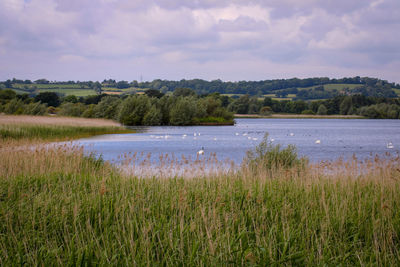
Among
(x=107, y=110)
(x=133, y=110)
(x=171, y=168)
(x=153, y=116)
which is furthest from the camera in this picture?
(x=107, y=110)

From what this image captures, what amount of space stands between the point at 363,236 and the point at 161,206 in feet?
10.4

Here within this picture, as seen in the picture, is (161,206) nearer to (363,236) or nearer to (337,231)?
(337,231)

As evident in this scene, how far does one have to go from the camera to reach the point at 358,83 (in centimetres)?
16775

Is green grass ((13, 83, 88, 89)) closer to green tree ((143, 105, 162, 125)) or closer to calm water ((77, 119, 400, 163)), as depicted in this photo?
green tree ((143, 105, 162, 125))

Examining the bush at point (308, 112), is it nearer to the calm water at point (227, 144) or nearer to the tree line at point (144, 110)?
the tree line at point (144, 110)

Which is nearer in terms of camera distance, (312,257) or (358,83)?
(312,257)

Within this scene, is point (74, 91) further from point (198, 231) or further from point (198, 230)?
point (198, 231)

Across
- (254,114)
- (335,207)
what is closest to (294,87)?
(254,114)

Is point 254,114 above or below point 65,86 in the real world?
below

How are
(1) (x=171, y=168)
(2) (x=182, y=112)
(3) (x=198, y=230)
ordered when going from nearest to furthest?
(3) (x=198, y=230)
(1) (x=171, y=168)
(2) (x=182, y=112)

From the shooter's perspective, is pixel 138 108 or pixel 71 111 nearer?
pixel 138 108

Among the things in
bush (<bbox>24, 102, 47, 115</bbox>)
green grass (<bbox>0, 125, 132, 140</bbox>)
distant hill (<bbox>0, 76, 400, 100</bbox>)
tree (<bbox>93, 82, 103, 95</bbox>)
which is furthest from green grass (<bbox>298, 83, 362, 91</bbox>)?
green grass (<bbox>0, 125, 132, 140</bbox>)

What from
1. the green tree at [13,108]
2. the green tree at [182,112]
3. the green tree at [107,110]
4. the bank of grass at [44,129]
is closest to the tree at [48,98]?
the green tree at [107,110]

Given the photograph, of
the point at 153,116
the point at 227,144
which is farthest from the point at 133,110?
the point at 227,144
